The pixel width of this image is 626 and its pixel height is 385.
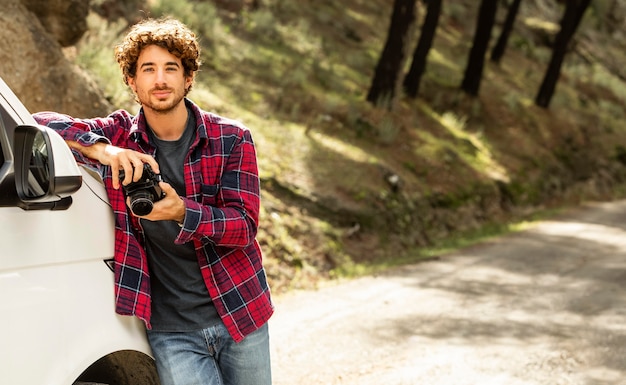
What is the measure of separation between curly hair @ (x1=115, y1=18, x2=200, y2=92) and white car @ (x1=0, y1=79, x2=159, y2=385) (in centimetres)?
50

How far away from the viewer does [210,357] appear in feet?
11.1

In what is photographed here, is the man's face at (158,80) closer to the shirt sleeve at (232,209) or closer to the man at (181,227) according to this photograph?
the man at (181,227)

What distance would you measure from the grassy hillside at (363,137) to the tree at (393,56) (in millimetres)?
354

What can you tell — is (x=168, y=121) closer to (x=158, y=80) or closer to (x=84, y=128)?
(x=158, y=80)

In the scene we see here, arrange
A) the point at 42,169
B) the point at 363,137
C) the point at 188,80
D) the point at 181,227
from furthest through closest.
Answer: the point at 363,137 < the point at 188,80 < the point at 181,227 < the point at 42,169

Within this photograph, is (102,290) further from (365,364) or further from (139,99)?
(365,364)

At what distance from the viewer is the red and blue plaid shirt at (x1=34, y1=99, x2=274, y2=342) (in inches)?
125

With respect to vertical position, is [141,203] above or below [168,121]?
below

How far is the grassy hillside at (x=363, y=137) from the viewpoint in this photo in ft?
39.4

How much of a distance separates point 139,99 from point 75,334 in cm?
102

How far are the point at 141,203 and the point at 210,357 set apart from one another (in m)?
0.84

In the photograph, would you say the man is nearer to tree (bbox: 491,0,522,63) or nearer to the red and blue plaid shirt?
the red and blue plaid shirt

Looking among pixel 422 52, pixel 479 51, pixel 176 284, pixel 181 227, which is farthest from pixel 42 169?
pixel 479 51

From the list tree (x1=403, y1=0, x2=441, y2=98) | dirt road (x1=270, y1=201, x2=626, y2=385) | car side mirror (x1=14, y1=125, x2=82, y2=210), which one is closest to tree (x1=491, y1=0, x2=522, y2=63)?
tree (x1=403, y1=0, x2=441, y2=98)
